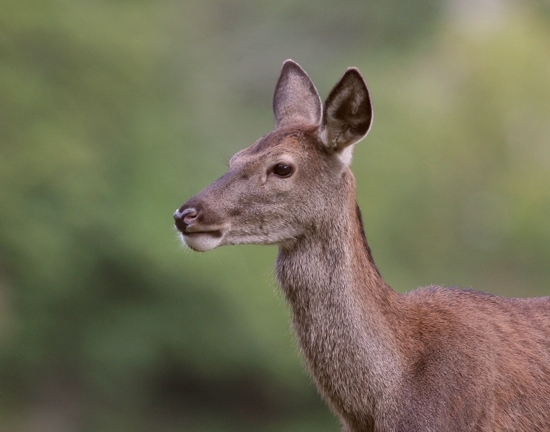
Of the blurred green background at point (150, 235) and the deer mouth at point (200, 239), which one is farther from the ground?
the blurred green background at point (150, 235)

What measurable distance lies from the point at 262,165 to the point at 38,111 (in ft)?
55.7

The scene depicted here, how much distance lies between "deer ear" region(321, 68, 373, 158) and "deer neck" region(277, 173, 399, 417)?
0.43m

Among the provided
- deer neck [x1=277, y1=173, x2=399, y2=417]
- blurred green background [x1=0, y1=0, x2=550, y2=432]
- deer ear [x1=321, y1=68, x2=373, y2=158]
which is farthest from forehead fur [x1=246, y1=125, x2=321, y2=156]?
blurred green background [x1=0, y1=0, x2=550, y2=432]

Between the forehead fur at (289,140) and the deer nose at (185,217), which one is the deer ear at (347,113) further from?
the deer nose at (185,217)

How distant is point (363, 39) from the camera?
36.4 metres

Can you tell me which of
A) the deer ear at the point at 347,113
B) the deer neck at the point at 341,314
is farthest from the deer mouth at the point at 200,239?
the deer ear at the point at 347,113

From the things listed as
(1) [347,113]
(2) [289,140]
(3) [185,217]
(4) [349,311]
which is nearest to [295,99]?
(2) [289,140]

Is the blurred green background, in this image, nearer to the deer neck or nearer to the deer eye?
the deer neck

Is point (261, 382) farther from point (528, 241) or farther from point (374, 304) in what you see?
point (374, 304)

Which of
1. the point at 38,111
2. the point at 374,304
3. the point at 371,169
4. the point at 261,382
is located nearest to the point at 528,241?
the point at 371,169

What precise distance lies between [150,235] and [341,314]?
16632 mm

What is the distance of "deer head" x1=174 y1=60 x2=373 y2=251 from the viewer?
740 cm

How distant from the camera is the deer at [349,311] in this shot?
24.1 ft

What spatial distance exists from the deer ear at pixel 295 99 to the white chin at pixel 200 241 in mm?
1387
